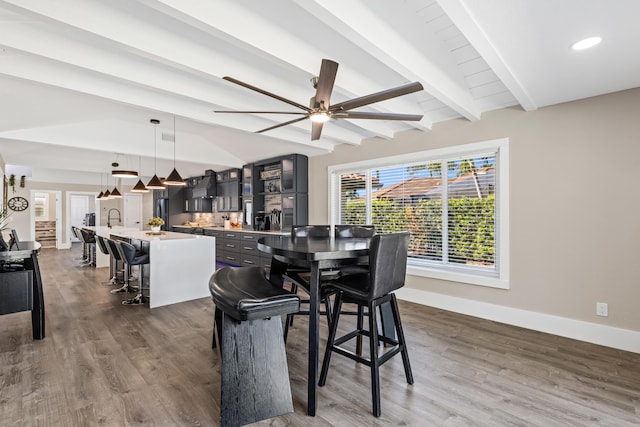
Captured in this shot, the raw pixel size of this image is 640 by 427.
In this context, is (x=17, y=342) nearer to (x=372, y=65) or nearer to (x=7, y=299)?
(x=7, y=299)

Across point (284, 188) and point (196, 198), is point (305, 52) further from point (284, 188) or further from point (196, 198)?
point (196, 198)

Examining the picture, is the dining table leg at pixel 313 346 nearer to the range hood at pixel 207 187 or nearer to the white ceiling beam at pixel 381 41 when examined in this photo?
the white ceiling beam at pixel 381 41

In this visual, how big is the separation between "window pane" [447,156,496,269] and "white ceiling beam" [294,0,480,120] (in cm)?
101

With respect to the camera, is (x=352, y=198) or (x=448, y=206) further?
(x=352, y=198)

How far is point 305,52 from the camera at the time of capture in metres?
2.51

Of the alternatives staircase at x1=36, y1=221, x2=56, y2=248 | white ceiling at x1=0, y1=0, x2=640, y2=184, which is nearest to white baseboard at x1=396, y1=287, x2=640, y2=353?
white ceiling at x1=0, y1=0, x2=640, y2=184

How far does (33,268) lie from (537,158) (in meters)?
5.11

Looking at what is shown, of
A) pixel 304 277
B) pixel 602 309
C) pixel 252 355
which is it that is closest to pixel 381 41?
pixel 304 277

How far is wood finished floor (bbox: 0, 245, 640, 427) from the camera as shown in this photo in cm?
189

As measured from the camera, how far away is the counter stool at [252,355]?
5.77 feet

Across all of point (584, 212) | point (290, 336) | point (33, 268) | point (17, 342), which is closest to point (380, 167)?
point (584, 212)

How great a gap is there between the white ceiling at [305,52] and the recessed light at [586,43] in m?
0.05

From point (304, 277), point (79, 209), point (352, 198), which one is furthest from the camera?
point (79, 209)

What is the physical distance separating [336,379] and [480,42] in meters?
2.54
